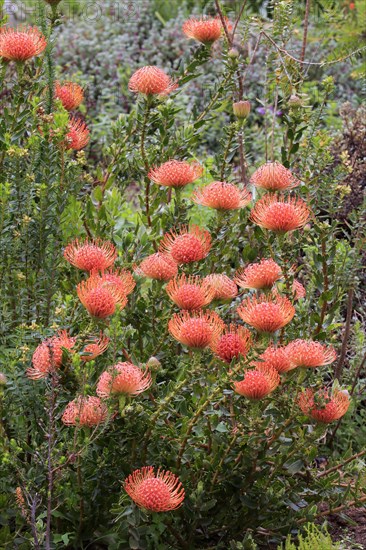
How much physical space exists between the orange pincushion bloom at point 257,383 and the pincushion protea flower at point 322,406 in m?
0.14

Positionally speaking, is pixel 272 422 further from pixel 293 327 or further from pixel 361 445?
pixel 361 445

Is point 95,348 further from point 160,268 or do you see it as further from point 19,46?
point 19,46

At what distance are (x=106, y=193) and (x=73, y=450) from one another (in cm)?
99

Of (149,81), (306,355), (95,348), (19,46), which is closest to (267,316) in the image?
(306,355)

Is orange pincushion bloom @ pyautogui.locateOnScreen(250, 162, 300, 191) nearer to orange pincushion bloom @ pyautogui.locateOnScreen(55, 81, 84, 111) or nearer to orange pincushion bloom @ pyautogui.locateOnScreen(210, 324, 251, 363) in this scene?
orange pincushion bloom @ pyautogui.locateOnScreen(210, 324, 251, 363)

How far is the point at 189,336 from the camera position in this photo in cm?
198

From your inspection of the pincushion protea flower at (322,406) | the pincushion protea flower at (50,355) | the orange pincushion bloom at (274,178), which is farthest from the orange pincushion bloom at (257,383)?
the orange pincushion bloom at (274,178)

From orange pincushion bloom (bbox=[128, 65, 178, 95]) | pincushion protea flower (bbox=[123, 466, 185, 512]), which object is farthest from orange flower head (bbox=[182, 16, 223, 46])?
pincushion protea flower (bbox=[123, 466, 185, 512])

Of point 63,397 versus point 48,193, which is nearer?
point 63,397

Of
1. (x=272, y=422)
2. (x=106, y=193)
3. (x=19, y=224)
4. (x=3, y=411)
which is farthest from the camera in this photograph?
(x=106, y=193)

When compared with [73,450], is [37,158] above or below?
above

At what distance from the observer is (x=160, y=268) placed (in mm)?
2229

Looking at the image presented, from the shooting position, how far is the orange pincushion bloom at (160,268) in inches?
87.7

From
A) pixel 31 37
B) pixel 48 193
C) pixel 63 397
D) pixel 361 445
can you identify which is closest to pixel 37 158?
pixel 48 193
